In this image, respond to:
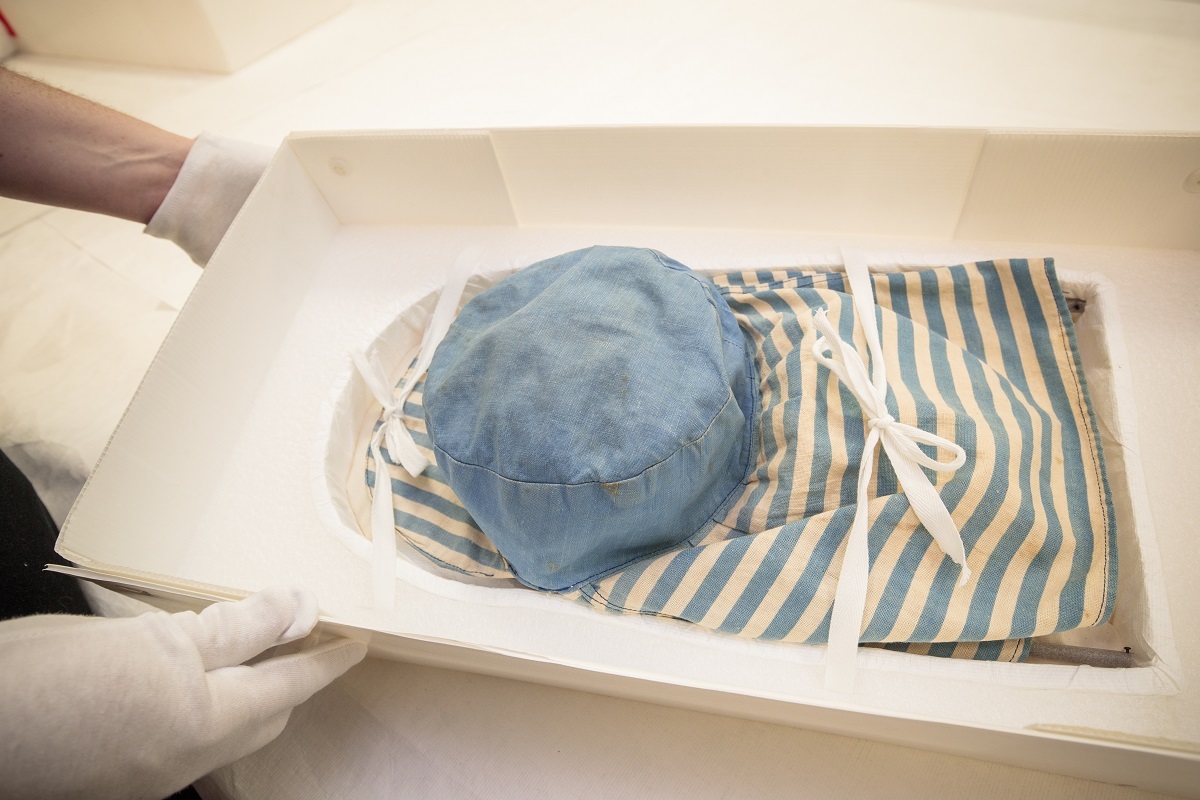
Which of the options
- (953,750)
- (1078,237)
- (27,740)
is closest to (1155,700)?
(953,750)

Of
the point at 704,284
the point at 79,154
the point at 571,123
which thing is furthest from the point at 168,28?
the point at 704,284

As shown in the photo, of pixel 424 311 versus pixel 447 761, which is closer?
pixel 447 761

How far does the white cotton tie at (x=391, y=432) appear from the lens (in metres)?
0.61

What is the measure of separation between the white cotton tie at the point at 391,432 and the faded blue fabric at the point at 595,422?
0.28 ft

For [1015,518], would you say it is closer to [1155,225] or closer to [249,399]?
[1155,225]

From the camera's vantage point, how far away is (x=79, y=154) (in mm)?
874

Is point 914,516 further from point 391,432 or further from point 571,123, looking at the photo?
point 571,123

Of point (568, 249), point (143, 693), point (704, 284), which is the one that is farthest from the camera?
point (568, 249)

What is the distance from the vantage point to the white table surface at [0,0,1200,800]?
0.61 m

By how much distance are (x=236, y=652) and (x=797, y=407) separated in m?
0.46

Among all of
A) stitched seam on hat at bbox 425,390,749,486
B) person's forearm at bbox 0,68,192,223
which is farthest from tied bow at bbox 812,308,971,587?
person's forearm at bbox 0,68,192,223

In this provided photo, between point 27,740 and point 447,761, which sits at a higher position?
point 27,740

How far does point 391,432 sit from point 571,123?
0.58 m

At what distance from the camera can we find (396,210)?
0.85 m
